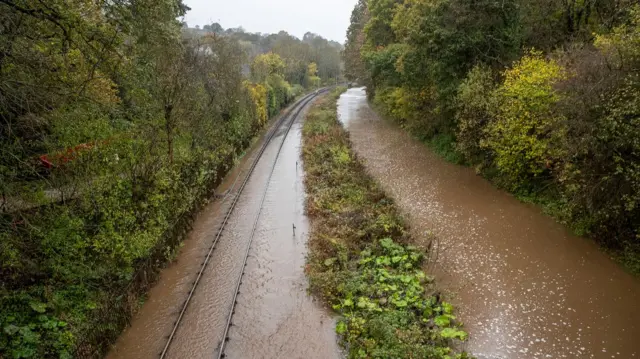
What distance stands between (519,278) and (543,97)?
735 cm

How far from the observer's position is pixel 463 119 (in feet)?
67.1

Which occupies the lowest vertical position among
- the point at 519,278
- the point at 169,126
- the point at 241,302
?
the point at 519,278

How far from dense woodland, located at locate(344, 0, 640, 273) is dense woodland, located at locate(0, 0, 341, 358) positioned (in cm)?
1290

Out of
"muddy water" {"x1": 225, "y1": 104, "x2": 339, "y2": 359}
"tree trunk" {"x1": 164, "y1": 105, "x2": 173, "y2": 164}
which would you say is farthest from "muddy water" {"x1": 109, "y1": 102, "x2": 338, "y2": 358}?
"tree trunk" {"x1": 164, "y1": 105, "x2": 173, "y2": 164}

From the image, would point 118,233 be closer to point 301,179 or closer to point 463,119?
point 301,179

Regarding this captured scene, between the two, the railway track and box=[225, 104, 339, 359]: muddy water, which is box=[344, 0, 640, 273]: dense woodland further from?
the railway track

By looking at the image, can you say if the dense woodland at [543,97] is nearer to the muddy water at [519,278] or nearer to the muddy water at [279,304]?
the muddy water at [519,278]

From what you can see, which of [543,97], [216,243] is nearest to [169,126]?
[216,243]

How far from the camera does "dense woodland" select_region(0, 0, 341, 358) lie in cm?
793

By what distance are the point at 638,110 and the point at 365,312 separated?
9.36m

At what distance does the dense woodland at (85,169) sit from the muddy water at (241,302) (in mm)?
752

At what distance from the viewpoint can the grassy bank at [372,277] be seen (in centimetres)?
970

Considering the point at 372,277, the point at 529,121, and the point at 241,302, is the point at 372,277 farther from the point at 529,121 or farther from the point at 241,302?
the point at 529,121

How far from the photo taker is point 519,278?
1250cm
